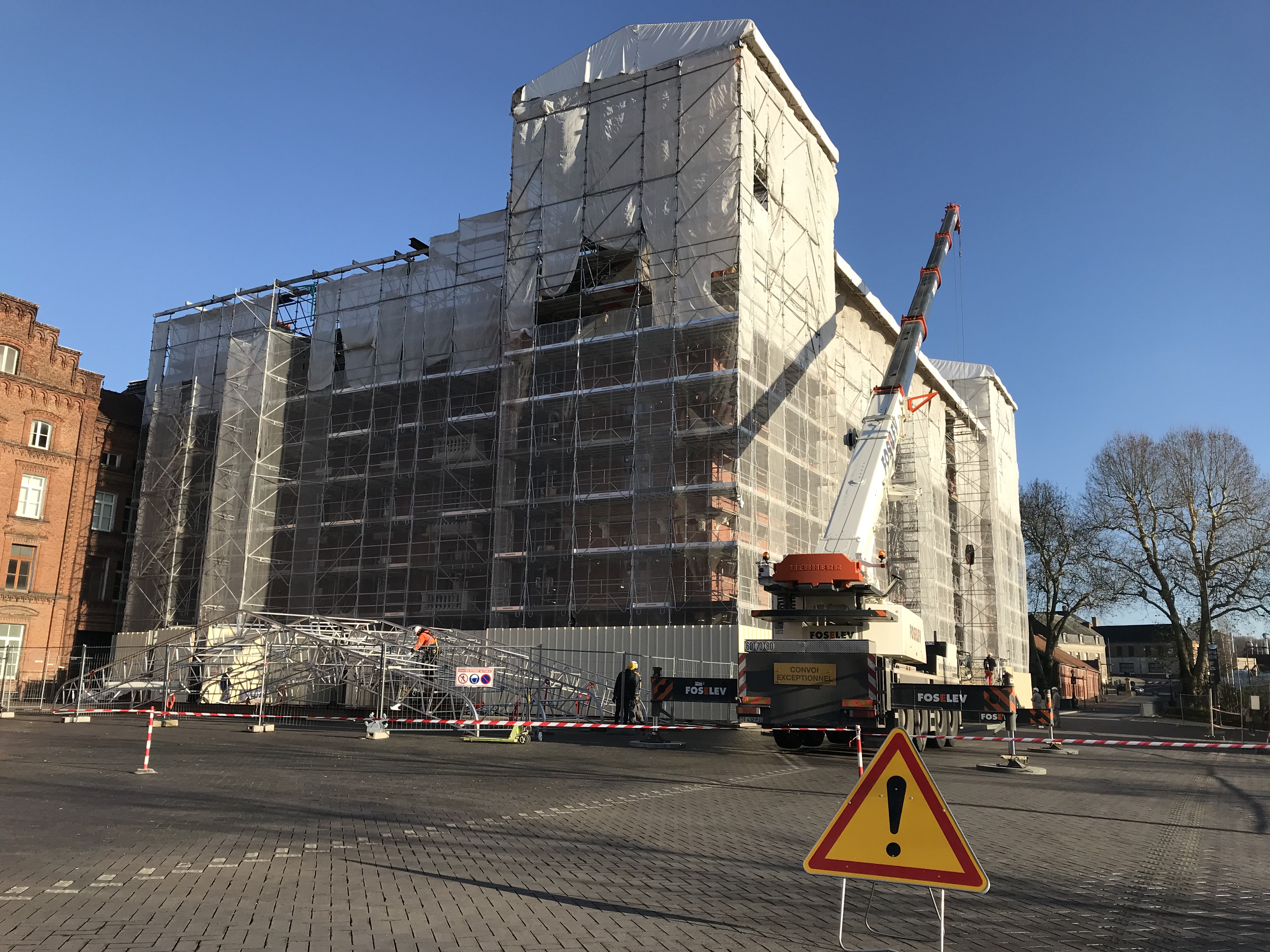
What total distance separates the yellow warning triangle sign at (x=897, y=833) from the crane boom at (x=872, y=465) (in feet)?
49.4

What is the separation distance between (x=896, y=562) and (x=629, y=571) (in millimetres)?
16095

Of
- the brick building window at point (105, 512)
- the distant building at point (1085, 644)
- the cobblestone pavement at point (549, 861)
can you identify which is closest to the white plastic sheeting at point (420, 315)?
the brick building window at point (105, 512)

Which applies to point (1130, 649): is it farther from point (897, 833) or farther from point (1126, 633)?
point (897, 833)

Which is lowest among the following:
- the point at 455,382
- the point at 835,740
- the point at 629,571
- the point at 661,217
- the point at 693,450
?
the point at 835,740

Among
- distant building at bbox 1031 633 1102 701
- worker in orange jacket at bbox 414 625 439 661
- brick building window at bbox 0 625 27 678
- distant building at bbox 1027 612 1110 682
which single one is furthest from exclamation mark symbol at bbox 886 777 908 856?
distant building at bbox 1027 612 1110 682

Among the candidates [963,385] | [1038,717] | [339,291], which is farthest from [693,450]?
[963,385]

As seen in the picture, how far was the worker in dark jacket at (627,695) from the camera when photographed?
69.9 feet

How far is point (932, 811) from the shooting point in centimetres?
489

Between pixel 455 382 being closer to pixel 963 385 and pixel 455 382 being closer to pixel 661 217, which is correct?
pixel 661 217

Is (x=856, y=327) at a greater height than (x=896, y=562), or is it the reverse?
(x=856, y=327)

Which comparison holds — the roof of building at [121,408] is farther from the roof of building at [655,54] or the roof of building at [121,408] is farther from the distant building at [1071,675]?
the distant building at [1071,675]

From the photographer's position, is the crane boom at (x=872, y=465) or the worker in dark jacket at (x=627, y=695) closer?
the worker in dark jacket at (x=627, y=695)

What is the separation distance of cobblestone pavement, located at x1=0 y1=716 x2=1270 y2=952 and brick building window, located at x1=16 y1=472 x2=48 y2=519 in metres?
28.5

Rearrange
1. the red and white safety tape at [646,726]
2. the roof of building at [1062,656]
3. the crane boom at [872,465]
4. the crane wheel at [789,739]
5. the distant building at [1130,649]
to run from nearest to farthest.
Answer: the red and white safety tape at [646,726], the crane wheel at [789,739], the crane boom at [872,465], the roof of building at [1062,656], the distant building at [1130,649]
